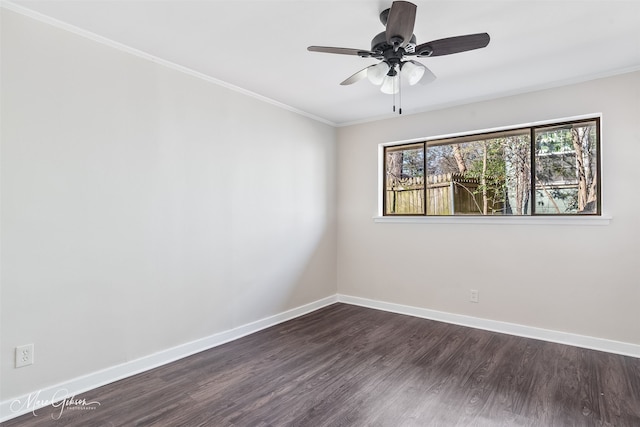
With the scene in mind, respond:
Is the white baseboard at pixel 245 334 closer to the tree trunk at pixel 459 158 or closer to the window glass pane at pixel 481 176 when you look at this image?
the window glass pane at pixel 481 176

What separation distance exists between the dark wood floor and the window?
139 cm

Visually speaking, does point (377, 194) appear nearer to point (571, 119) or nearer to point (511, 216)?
point (511, 216)

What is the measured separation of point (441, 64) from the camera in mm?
2842

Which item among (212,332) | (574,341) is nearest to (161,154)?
(212,332)

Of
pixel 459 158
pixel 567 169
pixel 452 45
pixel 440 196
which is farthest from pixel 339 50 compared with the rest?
pixel 567 169

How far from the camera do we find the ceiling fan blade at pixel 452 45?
1.91 m

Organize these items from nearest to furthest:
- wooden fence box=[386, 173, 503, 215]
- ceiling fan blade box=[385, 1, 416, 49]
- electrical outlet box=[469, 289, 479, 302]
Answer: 1. ceiling fan blade box=[385, 1, 416, 49]
2. electrical outlet box=[469, 289, 479, 302]
3. wooden fence box=[386, 173, 503, 215]

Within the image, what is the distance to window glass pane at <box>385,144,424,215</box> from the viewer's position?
13.9 ft

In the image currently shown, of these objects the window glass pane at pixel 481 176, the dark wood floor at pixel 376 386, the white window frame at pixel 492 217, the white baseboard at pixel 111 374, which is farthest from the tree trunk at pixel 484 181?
the white baseboard at pixel 111 374

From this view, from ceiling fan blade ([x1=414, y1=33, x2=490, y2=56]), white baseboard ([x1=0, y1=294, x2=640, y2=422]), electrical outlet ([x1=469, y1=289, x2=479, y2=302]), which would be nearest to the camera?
ceiling fan blade ([x1=414, y1=33, x2=490, y2=56])

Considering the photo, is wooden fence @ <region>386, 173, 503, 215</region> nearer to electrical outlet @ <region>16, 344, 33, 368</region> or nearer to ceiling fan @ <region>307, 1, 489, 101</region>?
ceiling fan @ <region>307, 1, 489, 101</region>

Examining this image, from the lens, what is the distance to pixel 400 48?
6.79 ft

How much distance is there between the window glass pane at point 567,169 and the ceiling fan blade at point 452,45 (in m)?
1.96

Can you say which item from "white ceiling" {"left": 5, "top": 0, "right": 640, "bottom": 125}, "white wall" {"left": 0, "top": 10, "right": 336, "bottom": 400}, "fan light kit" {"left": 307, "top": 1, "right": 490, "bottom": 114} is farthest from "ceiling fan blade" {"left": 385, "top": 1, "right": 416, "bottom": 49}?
"white wall" {"left": 0, "top": 10, "right": 336, "bottom": 400}
